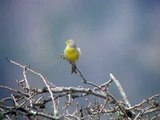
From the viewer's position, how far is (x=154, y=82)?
25.7 meters

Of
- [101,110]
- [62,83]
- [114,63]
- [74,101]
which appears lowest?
[101,110]

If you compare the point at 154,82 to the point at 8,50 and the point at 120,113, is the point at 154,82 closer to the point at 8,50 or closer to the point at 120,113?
the point at 8,50

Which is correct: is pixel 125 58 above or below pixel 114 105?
above

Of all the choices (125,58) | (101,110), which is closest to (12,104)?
(101,110)

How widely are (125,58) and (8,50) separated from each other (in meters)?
5.94

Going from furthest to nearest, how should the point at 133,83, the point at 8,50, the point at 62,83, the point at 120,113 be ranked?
the point at 8,50 < the point at 133,83 < the point at 62,83 < the point at 120,113

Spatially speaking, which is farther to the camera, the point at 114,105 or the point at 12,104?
the point at 114,105

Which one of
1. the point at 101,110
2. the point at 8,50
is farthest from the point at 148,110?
the point at 8,50

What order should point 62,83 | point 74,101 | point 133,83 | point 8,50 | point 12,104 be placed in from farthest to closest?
point 8,50
point 133,83
point 62,83
point 74,101
point 12,104

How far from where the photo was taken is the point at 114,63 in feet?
94.6

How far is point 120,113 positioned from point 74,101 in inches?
18.4

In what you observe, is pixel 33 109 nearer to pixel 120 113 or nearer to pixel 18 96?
pixel 18 96

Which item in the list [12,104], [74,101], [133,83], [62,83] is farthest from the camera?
[133,83]

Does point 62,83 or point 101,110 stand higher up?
point 62,83
